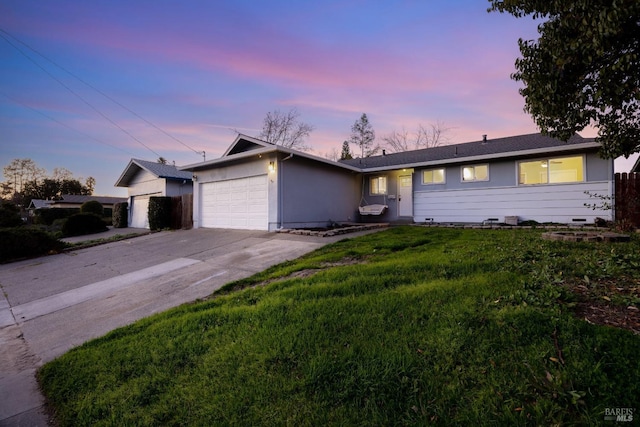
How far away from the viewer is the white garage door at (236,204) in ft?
36.6

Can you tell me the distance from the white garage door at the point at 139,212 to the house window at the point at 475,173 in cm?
1825

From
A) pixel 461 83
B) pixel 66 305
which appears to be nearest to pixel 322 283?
pixel 66 305

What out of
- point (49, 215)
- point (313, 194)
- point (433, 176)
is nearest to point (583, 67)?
point (433, 176)

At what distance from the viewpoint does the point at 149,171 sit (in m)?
17.2

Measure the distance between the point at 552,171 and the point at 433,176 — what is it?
4.19 meters

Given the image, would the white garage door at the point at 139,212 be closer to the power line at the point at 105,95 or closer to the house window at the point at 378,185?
the power line at the point at 105,95

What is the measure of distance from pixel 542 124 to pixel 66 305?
29.3ft

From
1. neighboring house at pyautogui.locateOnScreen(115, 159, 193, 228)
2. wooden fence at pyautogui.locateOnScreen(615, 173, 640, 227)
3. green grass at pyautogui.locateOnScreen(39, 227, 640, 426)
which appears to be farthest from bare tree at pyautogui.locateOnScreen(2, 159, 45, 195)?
wooden fence at pyautogui.locateOnScreen(615, 173, 640, 227)

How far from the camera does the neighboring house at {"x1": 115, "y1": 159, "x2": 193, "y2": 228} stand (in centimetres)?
1706

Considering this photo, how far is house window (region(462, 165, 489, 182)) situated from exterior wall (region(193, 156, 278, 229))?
8.05 m

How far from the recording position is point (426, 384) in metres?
1.90

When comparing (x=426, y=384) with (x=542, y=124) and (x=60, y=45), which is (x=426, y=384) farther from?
(x=60, y=45)

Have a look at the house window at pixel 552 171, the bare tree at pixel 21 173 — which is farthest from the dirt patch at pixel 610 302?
the bare tree at pixel 21 173

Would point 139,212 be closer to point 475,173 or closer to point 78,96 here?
point 78,96
